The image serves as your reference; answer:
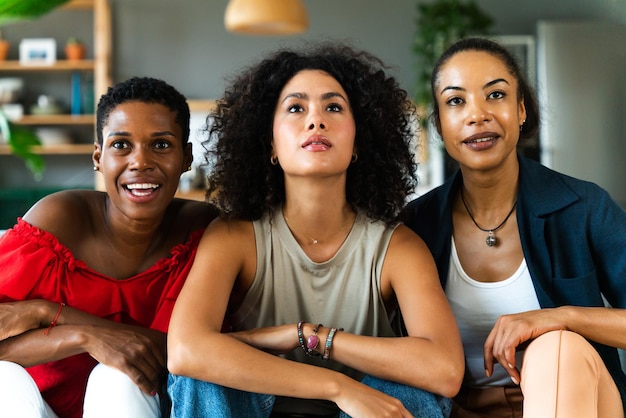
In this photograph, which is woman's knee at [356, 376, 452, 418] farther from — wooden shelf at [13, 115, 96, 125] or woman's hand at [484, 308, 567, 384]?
wooden shelf at [13, 115, 96, 125]

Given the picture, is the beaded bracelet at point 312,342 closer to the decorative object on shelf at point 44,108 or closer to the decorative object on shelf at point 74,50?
the decorative object on shelf at point 44,108

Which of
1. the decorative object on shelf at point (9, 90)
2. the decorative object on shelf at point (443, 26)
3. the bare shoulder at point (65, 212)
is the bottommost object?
the bare shoulder at point (65, 212)

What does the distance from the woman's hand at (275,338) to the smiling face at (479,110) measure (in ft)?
1.99

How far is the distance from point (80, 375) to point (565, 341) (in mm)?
1095

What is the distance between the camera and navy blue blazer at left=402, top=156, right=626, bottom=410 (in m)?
1.85

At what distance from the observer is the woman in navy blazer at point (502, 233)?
185cm

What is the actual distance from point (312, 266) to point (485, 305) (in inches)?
17.1

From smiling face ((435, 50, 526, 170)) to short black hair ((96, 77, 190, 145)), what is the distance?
2.15ft

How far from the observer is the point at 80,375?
73.0 inches

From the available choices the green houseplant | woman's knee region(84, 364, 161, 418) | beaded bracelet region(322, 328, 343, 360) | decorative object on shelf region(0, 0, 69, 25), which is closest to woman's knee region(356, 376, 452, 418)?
beaded bracelet region(322, 328, 343, 360)

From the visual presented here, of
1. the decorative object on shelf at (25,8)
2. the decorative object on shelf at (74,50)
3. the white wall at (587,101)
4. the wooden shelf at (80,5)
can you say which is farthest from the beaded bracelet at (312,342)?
the wooden shelf at (80,5)

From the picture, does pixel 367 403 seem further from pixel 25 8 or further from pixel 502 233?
pixel 25 8

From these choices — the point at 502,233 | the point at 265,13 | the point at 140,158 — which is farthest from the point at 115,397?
the point at 265,13

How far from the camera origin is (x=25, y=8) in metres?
1.31
